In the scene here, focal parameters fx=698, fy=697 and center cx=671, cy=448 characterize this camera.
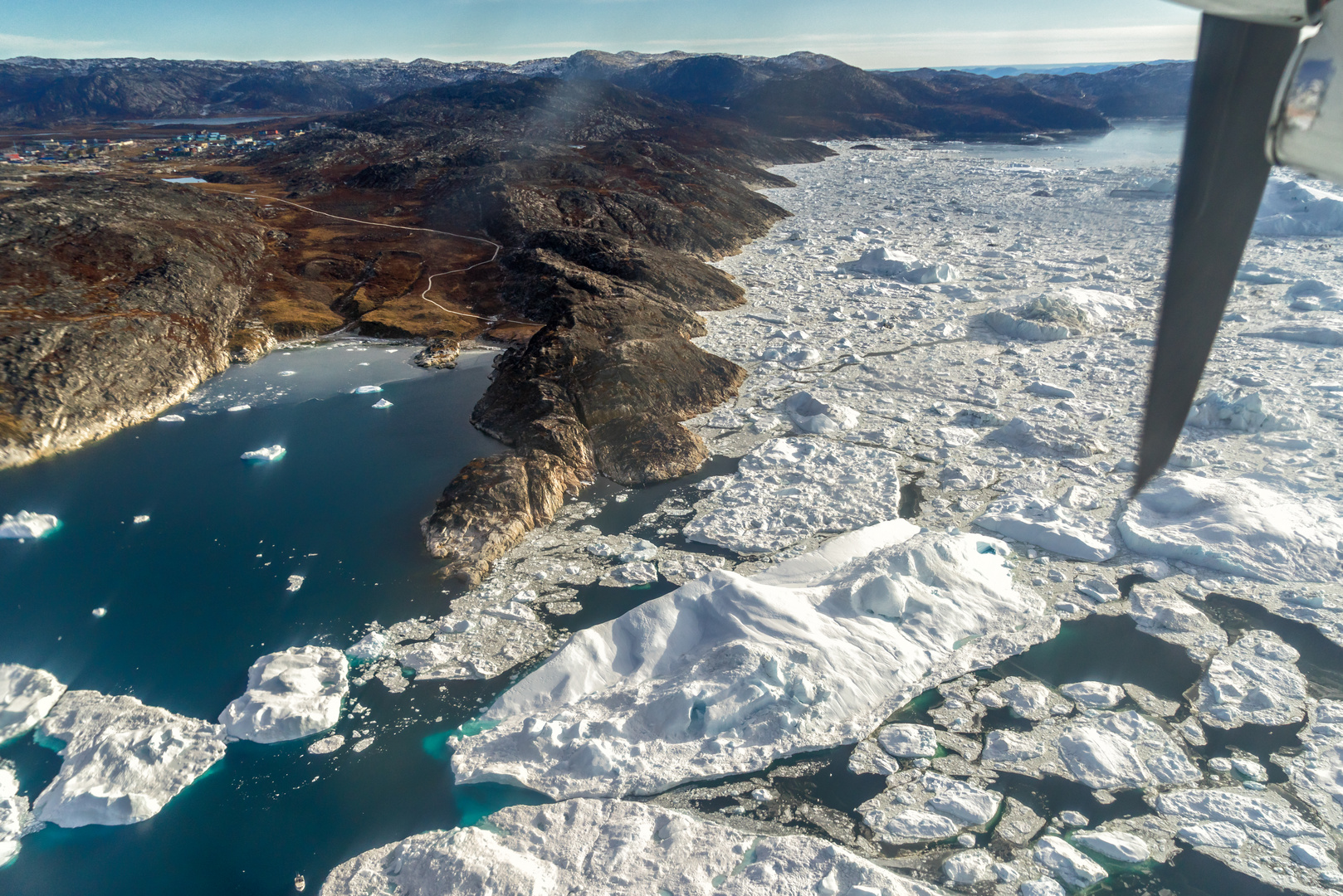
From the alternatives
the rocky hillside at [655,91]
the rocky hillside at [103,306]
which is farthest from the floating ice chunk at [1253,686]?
the rocky hillside at [655,91]

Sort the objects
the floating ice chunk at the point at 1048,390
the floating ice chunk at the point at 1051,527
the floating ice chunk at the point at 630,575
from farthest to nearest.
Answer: the floating ice chunk at the point at 1048,390
the floating ice chunk at the point at 1051,527
the floating ice chunk at the point at 630,575

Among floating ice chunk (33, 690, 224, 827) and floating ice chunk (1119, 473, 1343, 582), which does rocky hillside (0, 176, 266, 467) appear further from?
floating ice chunk (1119, 473, 1343, 582)

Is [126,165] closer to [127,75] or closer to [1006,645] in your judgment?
[1006,645]

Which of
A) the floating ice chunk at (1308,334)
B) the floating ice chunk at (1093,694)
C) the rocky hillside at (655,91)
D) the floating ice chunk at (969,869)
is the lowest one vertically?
the floating ice chunk at (969,869)

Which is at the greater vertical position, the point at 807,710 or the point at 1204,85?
the point at 1204,85

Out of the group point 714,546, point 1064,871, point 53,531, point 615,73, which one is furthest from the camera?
point 615,73

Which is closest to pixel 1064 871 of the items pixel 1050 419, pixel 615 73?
pixel 1050 419

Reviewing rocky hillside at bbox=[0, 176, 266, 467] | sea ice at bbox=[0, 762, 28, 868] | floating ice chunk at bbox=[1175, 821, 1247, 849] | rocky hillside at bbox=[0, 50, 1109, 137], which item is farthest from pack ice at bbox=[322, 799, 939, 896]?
rocky hillside at bbox=[0, 50, 1109, 137]

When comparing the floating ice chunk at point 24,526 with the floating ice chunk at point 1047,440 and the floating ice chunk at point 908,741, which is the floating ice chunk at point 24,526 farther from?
the floating ice chunk at point 1047,440
